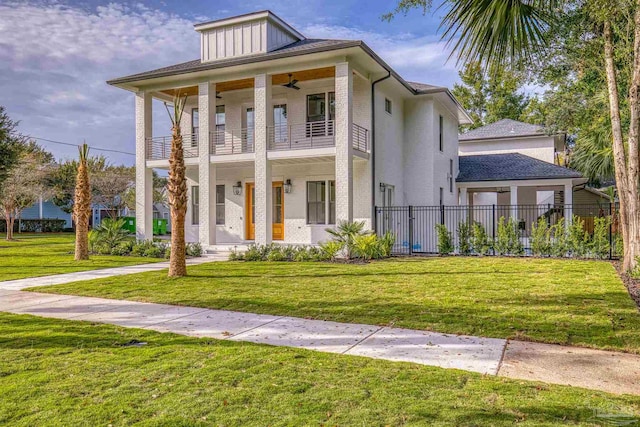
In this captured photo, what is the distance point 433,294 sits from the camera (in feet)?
28.5

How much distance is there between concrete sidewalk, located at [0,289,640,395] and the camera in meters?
4.58

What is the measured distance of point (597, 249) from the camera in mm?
14570

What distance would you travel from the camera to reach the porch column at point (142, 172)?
18734 mm

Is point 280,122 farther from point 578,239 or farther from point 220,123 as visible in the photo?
point 578,239

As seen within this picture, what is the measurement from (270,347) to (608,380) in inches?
134

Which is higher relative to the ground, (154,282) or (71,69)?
(71,69)

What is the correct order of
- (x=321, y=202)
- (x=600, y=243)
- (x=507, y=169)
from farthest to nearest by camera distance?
1. (x=507, y=169)
2. (x=321, y=202)
3. (x=600, y=243)

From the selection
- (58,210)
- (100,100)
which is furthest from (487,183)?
(58,210)

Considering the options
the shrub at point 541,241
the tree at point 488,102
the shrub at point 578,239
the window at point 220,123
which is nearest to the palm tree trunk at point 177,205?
the window at point 220,123

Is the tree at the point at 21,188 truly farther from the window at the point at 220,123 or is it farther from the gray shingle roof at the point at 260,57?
the window at the point at 220,123

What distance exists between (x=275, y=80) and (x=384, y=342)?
1350 cm

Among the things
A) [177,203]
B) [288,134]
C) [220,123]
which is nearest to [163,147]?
[220,123]

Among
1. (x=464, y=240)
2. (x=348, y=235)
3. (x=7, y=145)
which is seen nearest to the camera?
(x=348, y=235)

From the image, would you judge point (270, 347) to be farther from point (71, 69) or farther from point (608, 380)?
point (71, 69)
